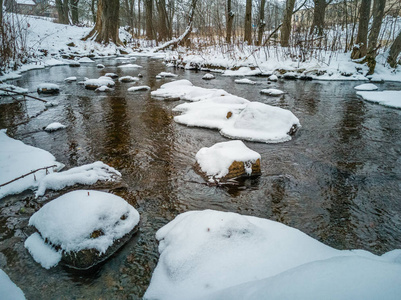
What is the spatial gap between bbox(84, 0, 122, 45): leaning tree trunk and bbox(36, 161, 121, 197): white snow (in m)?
17.2

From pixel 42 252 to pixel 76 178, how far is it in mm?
1052

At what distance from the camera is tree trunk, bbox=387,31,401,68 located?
32.7ft

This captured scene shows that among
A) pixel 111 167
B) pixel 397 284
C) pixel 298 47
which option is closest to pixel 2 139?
pixel 111 167

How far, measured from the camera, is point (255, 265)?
5.62 feet

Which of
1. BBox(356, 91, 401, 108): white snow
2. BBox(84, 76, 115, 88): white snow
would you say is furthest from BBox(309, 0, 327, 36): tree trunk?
BBox(84, 76, 115, 88): white snow

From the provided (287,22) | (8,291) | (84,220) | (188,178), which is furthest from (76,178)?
(287,22)

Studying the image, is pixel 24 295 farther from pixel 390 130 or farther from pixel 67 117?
pixel 390 130

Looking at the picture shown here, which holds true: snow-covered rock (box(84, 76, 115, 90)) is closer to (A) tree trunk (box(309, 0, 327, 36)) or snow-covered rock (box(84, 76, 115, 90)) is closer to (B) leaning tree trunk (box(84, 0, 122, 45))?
(A) tree trunk (box(309, 0, 327, 36))

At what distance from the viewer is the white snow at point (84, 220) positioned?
201 centimetres

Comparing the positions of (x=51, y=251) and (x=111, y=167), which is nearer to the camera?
(x=51, y=251)

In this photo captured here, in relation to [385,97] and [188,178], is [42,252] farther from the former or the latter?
[385,97]

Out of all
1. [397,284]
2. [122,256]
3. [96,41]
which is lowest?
[122,256]

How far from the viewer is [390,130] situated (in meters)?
4.86

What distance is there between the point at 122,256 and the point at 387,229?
2.45 m
